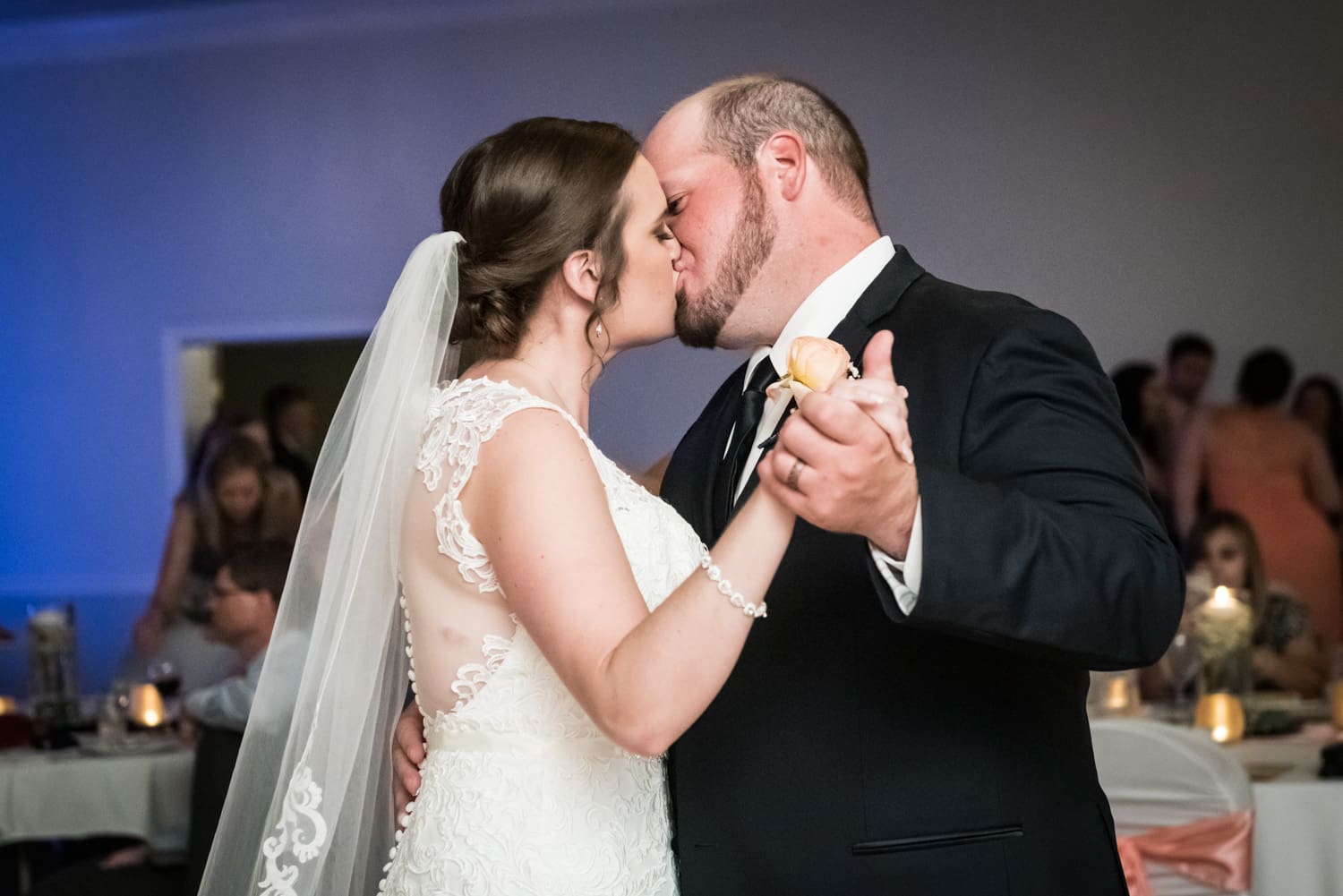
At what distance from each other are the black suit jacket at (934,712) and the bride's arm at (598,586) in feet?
1.18

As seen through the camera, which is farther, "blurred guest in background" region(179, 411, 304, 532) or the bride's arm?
"blurred guest in background" region(179, 411, 304, 532)

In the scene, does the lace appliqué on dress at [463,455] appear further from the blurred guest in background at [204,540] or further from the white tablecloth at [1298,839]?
the blurred guest in background at [204,540]

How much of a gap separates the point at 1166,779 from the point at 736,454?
4.94 feet

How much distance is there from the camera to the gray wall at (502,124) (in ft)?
23.9

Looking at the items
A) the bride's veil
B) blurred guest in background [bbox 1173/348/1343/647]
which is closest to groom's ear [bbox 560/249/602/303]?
the bride's veil

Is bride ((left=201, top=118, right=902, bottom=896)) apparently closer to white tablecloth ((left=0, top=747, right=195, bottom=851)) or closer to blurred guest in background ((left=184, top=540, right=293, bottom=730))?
blurred guest in background ((left=184, top=540, right=293, bottom=730))

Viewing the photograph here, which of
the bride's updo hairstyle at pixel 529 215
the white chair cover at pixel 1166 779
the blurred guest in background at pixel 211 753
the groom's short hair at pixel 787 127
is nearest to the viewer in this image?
the bride's updo hairstyle at pixel 529 215

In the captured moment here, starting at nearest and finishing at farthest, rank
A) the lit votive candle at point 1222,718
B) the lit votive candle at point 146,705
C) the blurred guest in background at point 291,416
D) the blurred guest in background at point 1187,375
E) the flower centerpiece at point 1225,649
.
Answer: the lit votive candle at point 1222,718 < the flower centerpiece at point 1225,649 < the lit votive candle at point 146,705 < the blurred guest in background at point 1187,375 < the blurred guest in background at point 291,416

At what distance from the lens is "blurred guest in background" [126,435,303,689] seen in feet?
17.2

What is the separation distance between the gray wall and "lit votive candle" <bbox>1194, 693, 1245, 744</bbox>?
11.8 ft

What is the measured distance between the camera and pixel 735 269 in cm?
231

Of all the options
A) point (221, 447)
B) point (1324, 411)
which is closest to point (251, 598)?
point (221, 447)

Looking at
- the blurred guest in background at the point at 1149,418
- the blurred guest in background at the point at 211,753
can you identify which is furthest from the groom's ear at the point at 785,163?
the blurred guest in background at the point at 1149,418

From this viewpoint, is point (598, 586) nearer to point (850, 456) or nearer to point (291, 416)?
point (850, 456)
